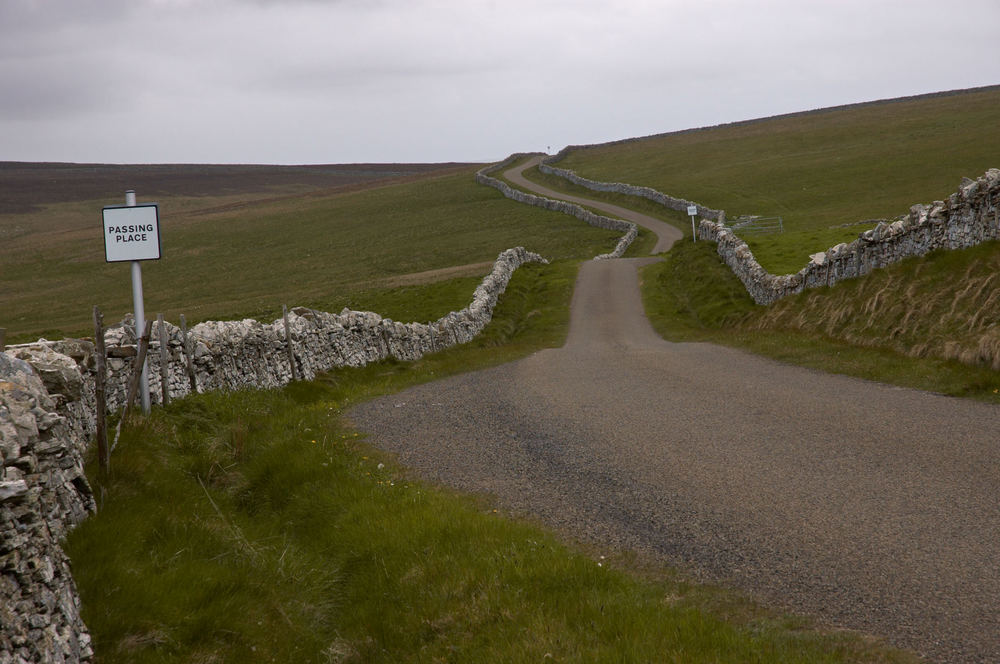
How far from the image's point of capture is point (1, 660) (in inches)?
199

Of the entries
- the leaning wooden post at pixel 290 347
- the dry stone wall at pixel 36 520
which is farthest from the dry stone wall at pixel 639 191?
the dry stone wall at pixel 36 520

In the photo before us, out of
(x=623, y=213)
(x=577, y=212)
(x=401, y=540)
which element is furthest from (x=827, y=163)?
(x=401, y=540)

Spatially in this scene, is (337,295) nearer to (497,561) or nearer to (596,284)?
(596,284)

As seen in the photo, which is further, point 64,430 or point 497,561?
point 64,430

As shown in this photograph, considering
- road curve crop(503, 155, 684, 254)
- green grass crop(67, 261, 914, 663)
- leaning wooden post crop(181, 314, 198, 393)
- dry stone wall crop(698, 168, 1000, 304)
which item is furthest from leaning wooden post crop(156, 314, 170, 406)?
road curve crop(503, 155, 684, 254)

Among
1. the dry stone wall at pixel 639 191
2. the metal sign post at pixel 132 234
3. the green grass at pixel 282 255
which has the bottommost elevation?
the green grass at pixel 282 255

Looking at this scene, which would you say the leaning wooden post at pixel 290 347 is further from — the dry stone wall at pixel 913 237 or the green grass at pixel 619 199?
the green grass at pixel 619 199

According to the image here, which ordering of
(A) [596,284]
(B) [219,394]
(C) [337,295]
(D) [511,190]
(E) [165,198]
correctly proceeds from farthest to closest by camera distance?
(E) [165,198] → (D) [511,190] → (C) [337,295] → (A) [596,284] → (B) [219,394]

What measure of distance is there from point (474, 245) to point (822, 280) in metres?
42.6

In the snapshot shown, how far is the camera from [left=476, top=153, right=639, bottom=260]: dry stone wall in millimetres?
53062

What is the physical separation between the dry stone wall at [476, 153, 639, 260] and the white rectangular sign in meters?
36.6

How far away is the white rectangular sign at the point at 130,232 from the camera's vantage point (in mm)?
13156

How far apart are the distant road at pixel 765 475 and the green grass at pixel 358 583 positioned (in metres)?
0.54

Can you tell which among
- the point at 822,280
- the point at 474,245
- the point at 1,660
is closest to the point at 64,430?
the point at 1,660
